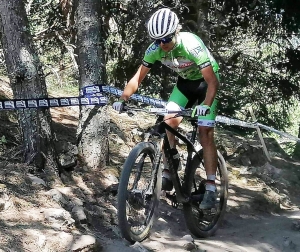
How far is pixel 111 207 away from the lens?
503 centimetres

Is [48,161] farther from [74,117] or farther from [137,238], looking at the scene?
[74,117]

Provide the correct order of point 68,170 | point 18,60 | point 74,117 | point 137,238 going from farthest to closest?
point 74,117
point 68,170
point 18,60
point 137,238

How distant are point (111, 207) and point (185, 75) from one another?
1609mm

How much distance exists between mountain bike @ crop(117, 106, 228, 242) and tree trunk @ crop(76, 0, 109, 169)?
127 centimetres

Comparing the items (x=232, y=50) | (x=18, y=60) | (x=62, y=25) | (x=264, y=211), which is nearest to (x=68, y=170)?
(x=18, y=60)

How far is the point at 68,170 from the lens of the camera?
5.44 metres

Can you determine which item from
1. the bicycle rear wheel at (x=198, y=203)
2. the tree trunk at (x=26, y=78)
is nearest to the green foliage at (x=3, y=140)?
the tree trunk at (x=26, y=78)

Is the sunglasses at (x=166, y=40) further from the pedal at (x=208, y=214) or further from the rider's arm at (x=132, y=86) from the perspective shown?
the pedal at (x=208, y=214)

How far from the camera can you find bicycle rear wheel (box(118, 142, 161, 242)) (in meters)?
3.85

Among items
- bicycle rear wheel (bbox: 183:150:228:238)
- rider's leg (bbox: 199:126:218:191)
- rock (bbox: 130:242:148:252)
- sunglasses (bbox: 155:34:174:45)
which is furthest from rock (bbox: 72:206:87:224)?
sunglasses (bbox: 155:34:174:45)

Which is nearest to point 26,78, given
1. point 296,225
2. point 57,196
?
point 57,196

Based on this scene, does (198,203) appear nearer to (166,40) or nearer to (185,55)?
(185,55)

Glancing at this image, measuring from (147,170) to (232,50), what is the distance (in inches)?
316

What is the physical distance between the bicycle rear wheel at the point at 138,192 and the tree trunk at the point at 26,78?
1.29m
